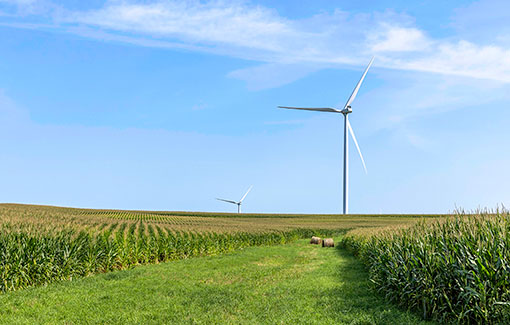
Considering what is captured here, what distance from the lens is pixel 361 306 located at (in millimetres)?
14078

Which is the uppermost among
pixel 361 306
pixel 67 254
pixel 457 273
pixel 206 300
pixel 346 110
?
pixel 346 110

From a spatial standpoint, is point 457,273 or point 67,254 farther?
point 67,254

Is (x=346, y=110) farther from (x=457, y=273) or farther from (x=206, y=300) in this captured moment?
(x=457, y=273)

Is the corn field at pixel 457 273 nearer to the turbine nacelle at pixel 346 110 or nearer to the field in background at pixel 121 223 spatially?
the field in background at pixel 121 223

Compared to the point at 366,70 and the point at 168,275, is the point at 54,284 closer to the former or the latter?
the point at 168,275

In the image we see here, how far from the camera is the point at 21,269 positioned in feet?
59.5

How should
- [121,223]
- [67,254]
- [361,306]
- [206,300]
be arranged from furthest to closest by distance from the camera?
[121,223]
[67,254]
[206,300]
[361,306]

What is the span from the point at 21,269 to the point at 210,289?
8960 mm

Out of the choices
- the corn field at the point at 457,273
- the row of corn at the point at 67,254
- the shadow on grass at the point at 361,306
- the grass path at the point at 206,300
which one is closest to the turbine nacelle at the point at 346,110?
the row of corn at the point at 67,254

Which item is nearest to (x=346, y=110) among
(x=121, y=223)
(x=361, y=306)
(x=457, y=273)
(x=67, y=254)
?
(x=121, y=223)

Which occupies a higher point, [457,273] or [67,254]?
[457,273]

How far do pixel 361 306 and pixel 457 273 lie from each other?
3.85m

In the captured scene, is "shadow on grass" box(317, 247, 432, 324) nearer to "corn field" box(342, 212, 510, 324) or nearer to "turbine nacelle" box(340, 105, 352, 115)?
"corn field" box(342, 212, 510, 324)

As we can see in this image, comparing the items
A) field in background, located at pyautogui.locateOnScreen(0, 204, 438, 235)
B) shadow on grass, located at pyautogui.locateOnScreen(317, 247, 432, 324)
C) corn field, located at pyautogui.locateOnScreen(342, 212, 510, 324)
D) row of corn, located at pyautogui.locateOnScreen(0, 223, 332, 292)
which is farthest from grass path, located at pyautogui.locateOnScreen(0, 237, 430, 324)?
field in background, located at pyautogui.locateOnScreen(0, 204, 438, 235)
